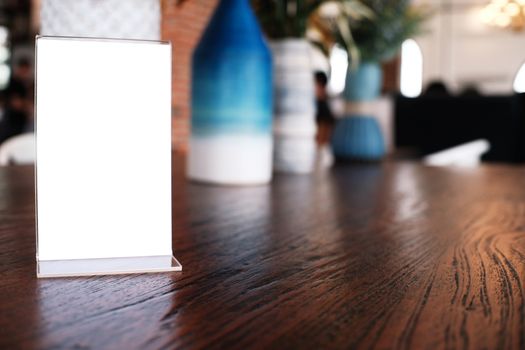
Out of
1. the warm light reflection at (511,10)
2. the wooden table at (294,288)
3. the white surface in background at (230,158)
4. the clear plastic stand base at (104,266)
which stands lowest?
the wooden table at (294,288)

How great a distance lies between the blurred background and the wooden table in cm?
17

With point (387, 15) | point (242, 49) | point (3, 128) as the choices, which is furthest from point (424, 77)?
point (242, 49)

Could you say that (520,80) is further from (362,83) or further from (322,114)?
(362,83)

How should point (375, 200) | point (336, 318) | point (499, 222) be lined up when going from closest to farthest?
point (336, 318) < point (499, 222) < point (375, 200)

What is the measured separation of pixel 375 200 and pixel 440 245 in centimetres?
30

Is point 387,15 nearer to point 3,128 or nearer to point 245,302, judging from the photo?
point 245,302

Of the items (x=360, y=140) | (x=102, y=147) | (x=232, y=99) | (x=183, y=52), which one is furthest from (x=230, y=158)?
(x=183, y=52)

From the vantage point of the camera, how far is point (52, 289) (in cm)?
30

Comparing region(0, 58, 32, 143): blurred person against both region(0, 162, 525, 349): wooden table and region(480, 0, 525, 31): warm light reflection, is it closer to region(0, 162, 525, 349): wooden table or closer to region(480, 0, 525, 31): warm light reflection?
region(480, 0, 525, 31): warm light reflection

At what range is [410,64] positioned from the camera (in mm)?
10586

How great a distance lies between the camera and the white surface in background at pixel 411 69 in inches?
405

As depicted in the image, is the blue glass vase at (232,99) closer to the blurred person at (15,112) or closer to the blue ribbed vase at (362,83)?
the blue ribbed vase at (362,83)

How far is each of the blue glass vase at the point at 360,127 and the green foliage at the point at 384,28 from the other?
0.05 meters

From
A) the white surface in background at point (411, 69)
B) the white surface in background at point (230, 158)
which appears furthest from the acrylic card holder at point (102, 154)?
the white surface in background at point (411, 69)
